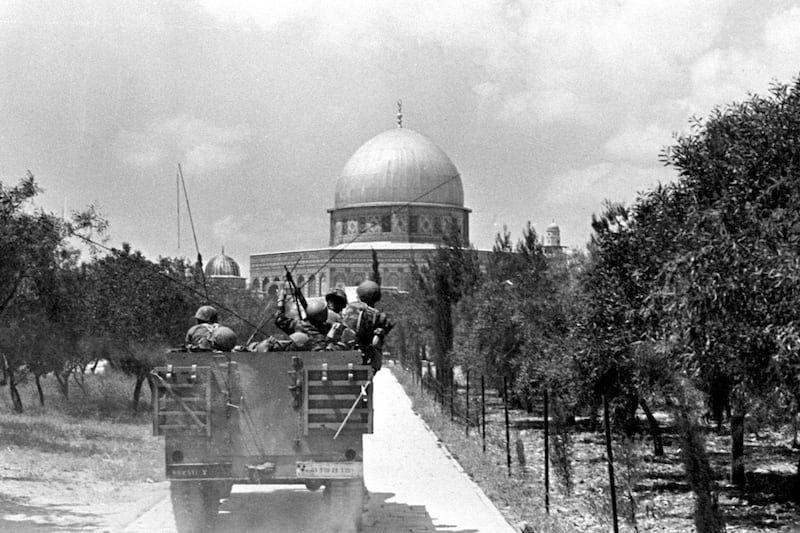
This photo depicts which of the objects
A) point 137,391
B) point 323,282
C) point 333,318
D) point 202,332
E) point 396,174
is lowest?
point 137,391

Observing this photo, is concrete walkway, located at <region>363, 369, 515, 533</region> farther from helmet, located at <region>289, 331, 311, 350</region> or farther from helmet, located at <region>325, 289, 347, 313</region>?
helmet, located at <region>325, 289, 347, 313</region>

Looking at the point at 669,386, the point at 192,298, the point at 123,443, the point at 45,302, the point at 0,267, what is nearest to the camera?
the point at 669,386

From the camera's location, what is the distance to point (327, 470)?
30.4ft

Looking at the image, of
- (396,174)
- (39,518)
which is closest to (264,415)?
(39,518)

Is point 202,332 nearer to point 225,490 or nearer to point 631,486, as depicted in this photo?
point 225,490

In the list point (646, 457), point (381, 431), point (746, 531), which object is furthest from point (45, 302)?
point (746, 531)

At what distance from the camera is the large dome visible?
307 feet

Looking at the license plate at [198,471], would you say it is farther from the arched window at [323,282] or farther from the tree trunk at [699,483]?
the arched window at [323,282]

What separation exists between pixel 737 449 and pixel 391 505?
520 cm

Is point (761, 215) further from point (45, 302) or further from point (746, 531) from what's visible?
point (45, 302)

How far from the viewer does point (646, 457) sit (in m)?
17.4

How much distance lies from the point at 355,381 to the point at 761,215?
148 inches

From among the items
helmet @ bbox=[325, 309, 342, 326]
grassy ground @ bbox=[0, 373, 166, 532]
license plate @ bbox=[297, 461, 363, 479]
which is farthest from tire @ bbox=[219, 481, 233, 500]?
helmet @ bbox=[325, 309, 342, 326]

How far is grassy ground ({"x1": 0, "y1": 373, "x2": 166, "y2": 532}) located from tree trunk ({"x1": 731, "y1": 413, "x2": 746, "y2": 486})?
24.3 ft
